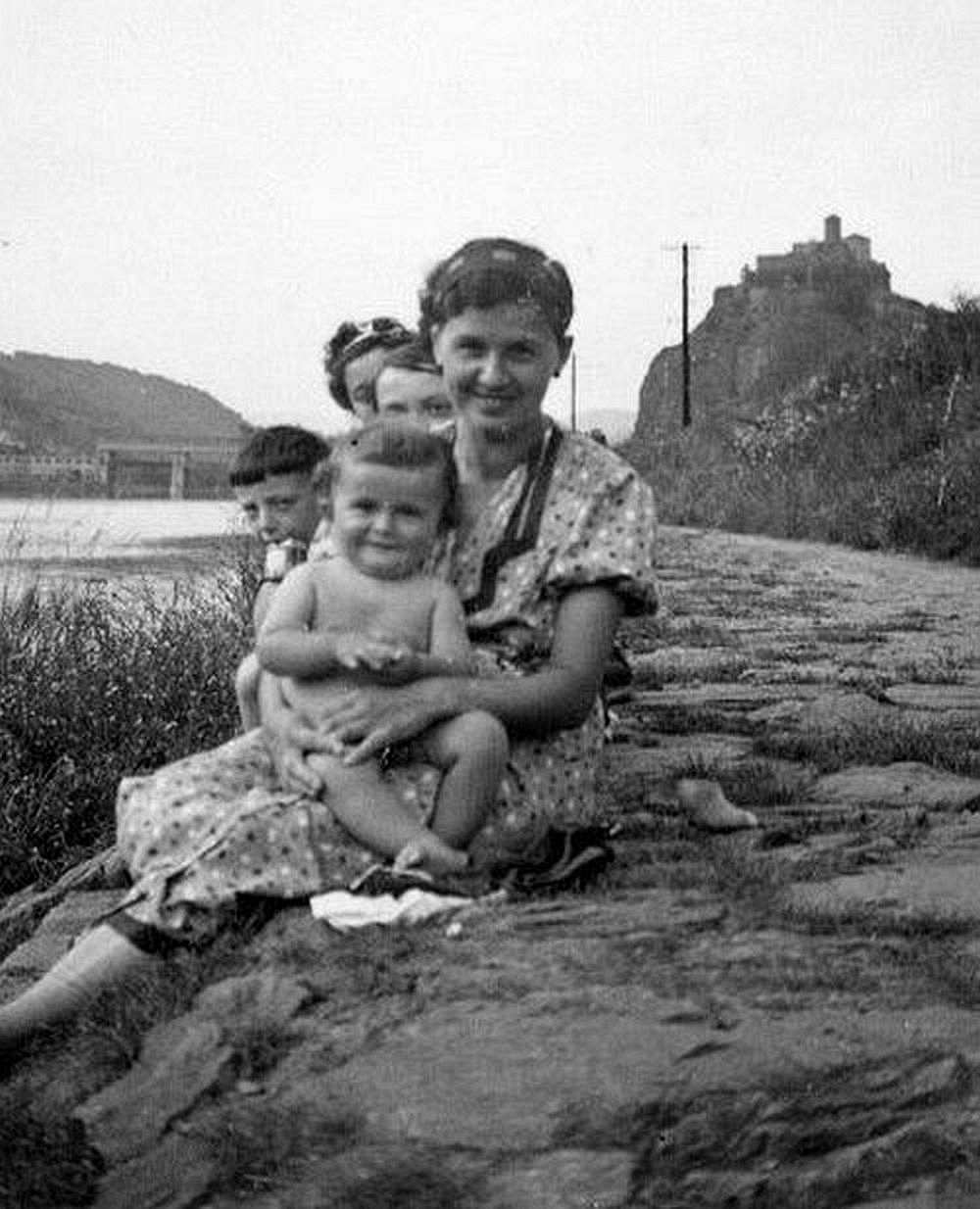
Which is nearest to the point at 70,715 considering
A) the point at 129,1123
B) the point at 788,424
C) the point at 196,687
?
the point at 196,687

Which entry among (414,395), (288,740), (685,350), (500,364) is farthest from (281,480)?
(685,350)

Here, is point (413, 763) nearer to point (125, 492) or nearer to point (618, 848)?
point (618, 848)

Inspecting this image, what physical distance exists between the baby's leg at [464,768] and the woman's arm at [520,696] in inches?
1.4

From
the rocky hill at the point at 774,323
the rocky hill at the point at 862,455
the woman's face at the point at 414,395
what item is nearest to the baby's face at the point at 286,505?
the woman's face at the point at 414,395

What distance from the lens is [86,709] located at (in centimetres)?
625

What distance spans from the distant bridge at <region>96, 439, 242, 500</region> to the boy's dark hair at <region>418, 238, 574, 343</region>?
49502 millimetres

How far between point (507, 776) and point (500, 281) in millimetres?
877

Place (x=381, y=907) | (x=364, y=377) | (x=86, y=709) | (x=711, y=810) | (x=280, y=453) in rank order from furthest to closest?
1. (x=86, y=709)
2. (x=364, y=377)
3. (x=280, y=453)
4. (x=711, y=810)
5. (x=381, y=907)

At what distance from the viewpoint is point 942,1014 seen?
7.27 ft

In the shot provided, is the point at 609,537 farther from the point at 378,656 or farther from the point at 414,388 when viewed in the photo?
the point at 414,388

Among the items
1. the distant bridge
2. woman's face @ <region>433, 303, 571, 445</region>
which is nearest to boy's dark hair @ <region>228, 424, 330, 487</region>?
woman's face @ <region>433, 303, 571, 445</region>

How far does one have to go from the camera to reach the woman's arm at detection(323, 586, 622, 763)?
288cm

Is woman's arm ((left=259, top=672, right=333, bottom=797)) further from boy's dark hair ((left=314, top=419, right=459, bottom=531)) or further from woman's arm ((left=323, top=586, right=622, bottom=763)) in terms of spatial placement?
boy's dark hair ((left=314, top=419, right=459, bottom=531))

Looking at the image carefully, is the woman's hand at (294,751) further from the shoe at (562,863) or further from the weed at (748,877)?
the weed at (748,877)
